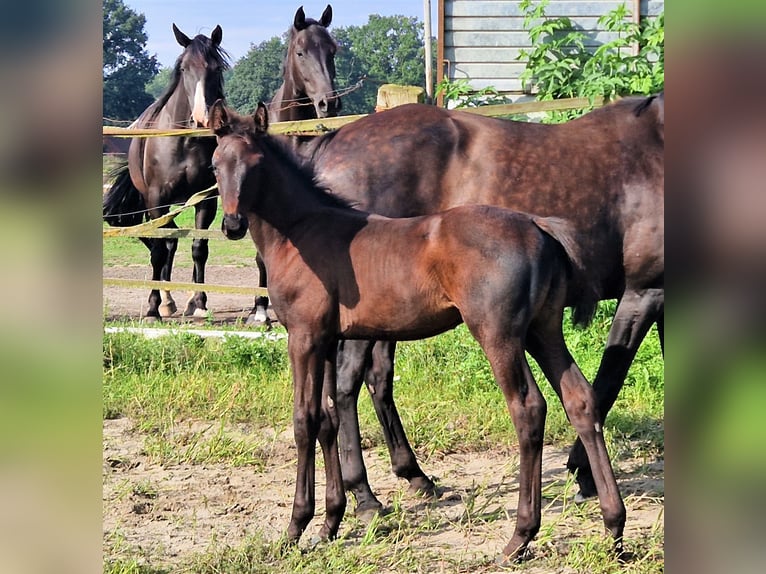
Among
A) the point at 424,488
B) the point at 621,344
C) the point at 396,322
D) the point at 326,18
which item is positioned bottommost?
the point at 424,488

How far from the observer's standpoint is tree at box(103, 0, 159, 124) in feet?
125

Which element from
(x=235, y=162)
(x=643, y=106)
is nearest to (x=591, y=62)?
(x=643, y=106)

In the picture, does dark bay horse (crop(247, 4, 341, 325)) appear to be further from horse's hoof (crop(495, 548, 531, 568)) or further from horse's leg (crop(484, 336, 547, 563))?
horse's hoof (crop(495, 548, 531, 568))

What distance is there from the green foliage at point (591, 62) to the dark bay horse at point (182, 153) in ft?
10.6

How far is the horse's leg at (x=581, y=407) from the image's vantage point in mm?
3615

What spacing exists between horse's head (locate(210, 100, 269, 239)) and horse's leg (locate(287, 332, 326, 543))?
589 mm

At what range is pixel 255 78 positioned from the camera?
163 ft

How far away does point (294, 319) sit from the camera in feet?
13.0

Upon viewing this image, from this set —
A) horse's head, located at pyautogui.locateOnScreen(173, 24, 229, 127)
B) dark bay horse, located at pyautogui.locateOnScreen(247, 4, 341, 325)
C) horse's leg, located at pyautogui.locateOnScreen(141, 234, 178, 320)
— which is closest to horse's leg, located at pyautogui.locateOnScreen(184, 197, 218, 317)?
horse's leg, located at pyautogui.locateOnScreen(141, 234, 178, 320)

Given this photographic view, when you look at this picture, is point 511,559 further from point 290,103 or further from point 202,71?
point 202,71

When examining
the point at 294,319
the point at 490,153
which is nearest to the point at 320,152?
the point at 490,153

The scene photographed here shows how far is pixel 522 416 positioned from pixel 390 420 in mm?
1515
